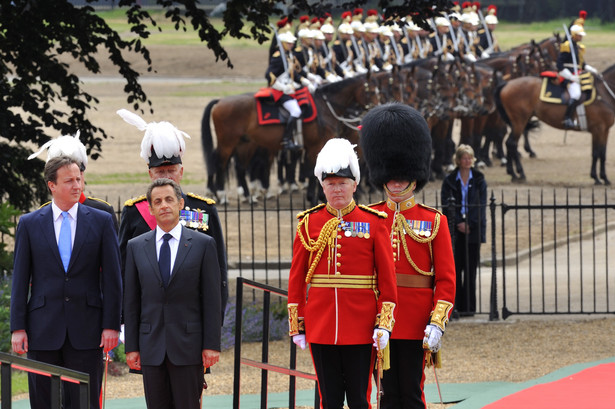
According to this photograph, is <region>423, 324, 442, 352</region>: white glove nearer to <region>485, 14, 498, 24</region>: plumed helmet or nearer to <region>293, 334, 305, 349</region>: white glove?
<region>293, 334, 305, 349</region>: white glove

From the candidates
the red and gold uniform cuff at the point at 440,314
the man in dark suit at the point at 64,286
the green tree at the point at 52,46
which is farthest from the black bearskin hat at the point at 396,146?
the green tree at the point at 52,46

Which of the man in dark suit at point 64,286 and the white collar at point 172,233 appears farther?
the man in dark suit at point 64,286

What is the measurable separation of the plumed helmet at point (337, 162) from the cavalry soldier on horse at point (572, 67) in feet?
54.6

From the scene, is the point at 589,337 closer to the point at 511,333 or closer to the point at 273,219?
the point at 511,333

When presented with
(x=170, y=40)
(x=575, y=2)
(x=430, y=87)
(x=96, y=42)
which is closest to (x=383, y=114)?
(x=96, y=42)

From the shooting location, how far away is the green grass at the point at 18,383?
29.7 feet

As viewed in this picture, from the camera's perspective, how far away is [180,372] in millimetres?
5652

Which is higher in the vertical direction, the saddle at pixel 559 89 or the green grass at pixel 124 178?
the saddle at pixel 559 89

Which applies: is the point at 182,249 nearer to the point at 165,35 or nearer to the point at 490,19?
the point at 490,19

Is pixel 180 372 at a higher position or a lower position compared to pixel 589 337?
higher

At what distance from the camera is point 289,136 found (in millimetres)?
19797

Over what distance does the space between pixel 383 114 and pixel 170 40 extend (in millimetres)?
44553

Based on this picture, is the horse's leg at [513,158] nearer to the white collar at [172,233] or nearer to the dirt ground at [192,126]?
the dirt ground at [192,126]

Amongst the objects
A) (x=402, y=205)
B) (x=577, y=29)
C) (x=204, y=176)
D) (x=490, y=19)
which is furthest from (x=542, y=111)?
(x=402, y=205)
